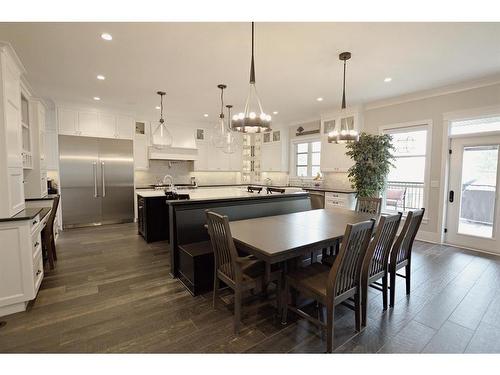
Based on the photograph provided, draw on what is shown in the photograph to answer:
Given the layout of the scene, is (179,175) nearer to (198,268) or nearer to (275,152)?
(275,152)

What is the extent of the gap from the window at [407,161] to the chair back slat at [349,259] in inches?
144

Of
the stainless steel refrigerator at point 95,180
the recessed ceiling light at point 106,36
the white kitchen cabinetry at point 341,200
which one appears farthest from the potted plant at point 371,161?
the stainless steel refrigerator at point 95,180

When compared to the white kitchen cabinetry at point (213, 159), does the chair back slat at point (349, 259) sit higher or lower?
lower

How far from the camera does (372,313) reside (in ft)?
7.61

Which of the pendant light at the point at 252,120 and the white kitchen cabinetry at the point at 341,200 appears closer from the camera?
the pendant light at the point at 252,120

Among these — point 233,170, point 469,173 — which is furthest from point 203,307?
point 233,170

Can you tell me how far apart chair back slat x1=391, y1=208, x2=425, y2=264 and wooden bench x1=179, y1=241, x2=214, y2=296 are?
193 centimetres

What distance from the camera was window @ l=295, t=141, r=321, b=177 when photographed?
696 cm

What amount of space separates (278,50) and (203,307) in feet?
10.0

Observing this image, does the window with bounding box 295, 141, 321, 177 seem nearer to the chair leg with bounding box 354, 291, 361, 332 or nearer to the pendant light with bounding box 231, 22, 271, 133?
the pendant light with bounding box 231, 22, 271, 133

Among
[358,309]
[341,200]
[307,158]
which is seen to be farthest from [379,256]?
[307,158]

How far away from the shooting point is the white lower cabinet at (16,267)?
87.1 inches

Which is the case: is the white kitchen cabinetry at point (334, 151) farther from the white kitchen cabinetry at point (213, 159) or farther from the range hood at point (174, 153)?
the range hood at point (174, 153)
